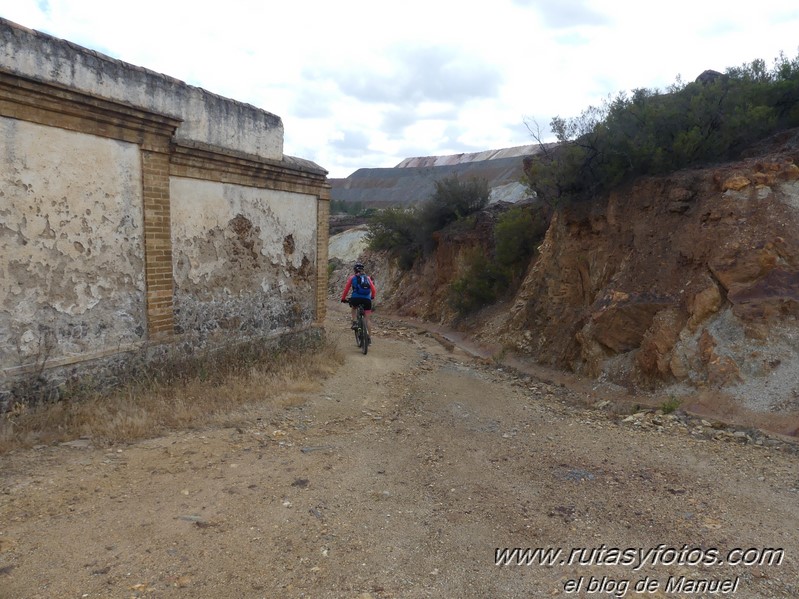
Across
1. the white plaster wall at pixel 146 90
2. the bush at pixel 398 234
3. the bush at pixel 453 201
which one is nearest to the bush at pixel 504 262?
the bush at pixel 453 201

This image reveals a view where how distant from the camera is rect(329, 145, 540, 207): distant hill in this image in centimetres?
3703

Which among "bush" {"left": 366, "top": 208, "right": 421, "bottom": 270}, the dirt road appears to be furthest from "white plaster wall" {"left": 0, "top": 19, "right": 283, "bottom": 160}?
"bush" {"left": 366, "top": 208, "right": 421, "bottom": 270}

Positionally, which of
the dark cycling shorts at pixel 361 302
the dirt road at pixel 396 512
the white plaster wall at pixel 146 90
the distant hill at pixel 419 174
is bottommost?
the dirt road at pixel 396 512

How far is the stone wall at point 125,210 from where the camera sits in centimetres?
484

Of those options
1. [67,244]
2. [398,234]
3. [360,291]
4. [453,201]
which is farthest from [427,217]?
[67,244]

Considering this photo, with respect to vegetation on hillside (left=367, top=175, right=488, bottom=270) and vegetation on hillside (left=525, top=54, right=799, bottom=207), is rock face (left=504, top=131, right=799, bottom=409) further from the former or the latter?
vegetation on hillside (left=367, top=175, right=488, bottom=270)

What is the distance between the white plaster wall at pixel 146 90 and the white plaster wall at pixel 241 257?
0.70 m

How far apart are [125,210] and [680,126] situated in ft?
27.4

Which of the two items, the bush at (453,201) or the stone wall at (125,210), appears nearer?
the stone wall at (125,210)

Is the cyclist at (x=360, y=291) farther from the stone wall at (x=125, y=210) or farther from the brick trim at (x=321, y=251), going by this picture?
the stone wall at (x=125, y=210)

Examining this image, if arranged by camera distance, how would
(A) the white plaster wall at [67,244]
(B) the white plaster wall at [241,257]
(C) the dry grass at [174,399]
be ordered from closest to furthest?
(C) the dry grass at [174,399]
(A) the white plaster wall at [67,244]
(B) the white plaster wall at [241,257]

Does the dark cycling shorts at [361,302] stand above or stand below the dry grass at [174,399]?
above

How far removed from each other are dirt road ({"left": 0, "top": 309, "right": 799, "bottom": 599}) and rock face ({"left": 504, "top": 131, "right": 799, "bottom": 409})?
126cm

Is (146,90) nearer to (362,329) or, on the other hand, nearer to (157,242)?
(157,242)
